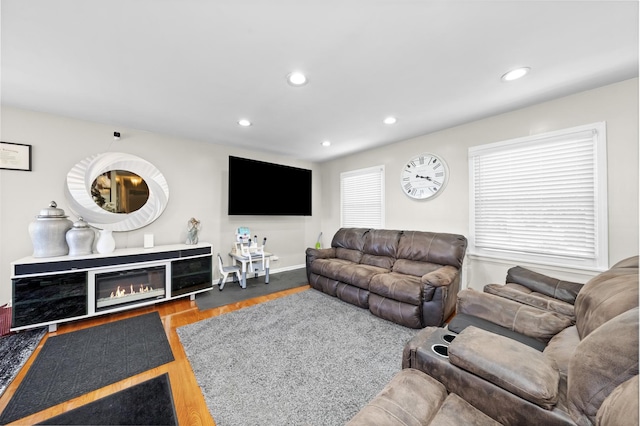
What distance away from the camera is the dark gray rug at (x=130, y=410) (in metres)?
1.40

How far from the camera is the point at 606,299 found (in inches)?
43.7

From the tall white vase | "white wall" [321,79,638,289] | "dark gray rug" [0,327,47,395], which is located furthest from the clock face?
"dark gray rug" [0,327,47,395]

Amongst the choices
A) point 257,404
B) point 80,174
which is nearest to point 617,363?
point 257,404

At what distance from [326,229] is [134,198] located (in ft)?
11.7

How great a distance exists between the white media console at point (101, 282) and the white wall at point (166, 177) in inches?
21.2

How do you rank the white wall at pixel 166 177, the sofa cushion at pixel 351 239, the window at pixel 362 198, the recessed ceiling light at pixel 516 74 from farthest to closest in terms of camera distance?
1. the window at pixel 362 198
2. the sofa cushion at pixel 351 239
3. the white wall at pixel 166 177
4. the recessed ceiling light at pixel 516 74

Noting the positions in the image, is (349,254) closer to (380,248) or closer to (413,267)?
(380,248)

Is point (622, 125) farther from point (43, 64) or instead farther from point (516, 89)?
point (43, 64)

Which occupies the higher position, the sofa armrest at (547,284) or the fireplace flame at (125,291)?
the sofa armrest at (547,284)

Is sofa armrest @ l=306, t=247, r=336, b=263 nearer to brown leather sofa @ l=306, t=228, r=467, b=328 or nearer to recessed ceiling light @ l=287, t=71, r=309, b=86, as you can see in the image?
brown leather sofa @ l=306, t=228, r=467, b=328

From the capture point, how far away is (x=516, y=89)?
2246mm

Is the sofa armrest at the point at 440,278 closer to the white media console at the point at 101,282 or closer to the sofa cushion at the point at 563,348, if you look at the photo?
the sofa cushion at the point at 563,348

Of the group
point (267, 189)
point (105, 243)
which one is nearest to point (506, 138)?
point (267, 189)

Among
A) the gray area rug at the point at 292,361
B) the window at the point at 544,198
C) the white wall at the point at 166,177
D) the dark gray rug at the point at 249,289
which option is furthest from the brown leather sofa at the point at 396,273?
the white wall at the point at 166,177
